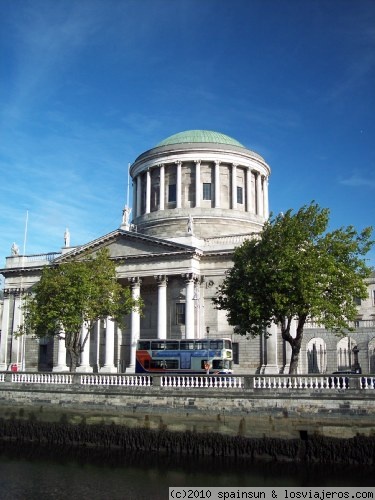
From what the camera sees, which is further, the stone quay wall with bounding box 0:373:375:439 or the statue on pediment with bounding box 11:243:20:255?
the statue on pediment with bounding box 11:243:20:255

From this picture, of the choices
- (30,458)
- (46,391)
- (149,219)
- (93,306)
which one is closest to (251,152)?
(149,219)

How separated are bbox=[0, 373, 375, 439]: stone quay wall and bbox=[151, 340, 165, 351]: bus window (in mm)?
8255

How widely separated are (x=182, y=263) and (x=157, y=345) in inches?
424

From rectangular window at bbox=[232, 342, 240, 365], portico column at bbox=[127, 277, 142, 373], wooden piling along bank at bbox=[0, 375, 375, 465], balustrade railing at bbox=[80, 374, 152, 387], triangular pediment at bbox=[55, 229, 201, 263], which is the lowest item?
wooden piling along bank at bbox=[0, 375, 375, 465]

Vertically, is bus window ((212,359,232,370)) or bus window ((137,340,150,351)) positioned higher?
bus window ((137,340,150,351))

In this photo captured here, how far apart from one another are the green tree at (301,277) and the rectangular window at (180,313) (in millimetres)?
15102

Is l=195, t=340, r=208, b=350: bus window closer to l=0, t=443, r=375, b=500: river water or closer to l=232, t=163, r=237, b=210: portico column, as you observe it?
l=0, t=443, r=375, b=500: river water

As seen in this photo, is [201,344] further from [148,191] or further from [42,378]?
[148,191]

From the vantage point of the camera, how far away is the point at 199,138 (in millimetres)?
64250

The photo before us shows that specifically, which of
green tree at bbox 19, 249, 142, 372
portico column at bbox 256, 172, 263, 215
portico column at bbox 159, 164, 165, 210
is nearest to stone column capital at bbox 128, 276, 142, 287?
green tree at bbox 19, 249, 142, 372

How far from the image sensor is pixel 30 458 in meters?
27.0

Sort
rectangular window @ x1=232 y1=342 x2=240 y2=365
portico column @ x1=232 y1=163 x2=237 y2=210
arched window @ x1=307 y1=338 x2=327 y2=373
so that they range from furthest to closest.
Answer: portico column @ x1=232 y1=163 x2=237 y2=210 < rectangular window @ x1=232 y1=342 x2=240 y2=365 < arched window @ x1=307 y1=338 x2=327 y2=373

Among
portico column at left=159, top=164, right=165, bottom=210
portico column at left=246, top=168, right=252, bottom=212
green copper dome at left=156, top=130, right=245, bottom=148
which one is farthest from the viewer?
green copper dome at left=156, top=130, right=245, bottom=148

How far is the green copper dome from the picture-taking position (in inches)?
2516
